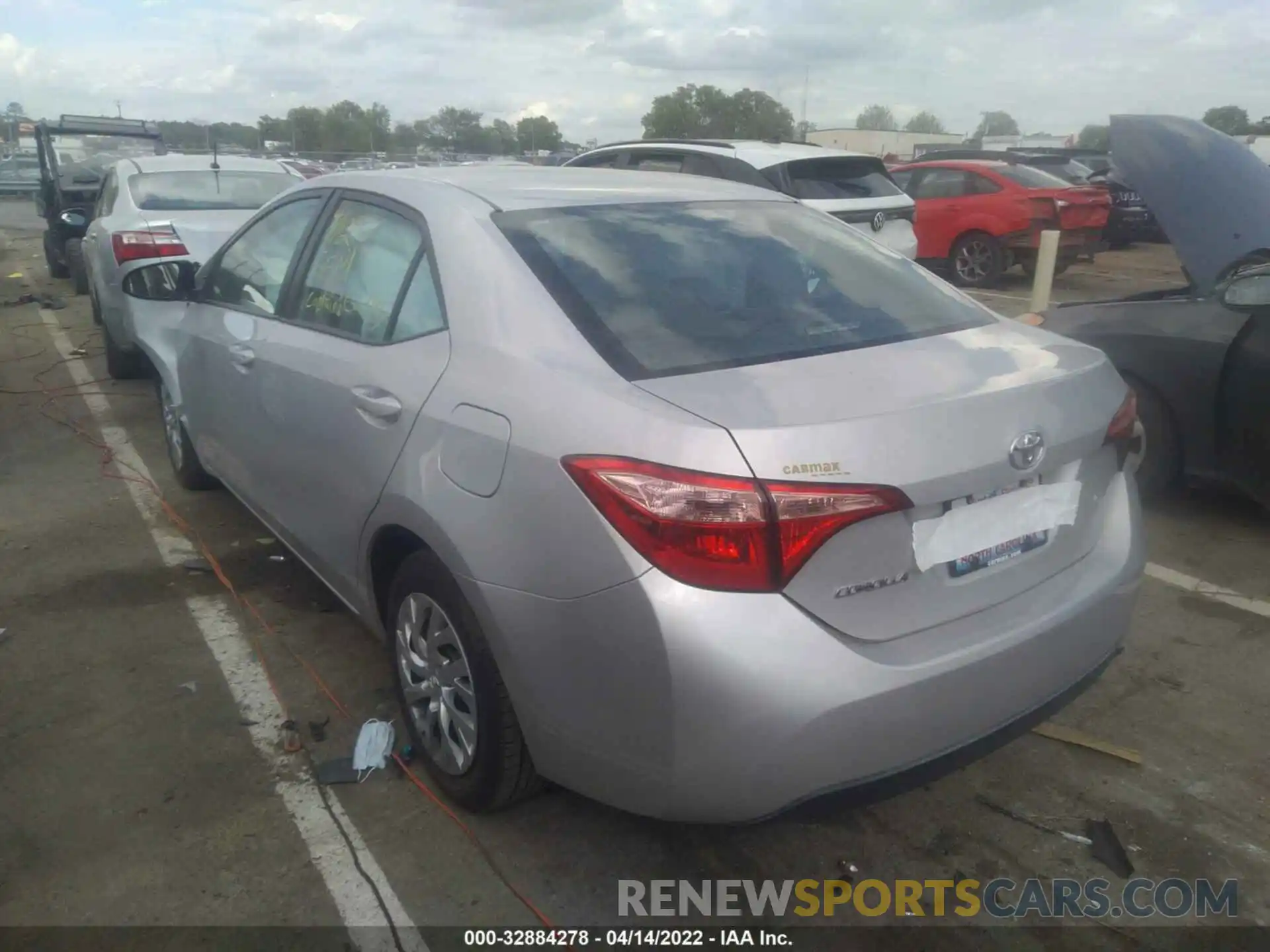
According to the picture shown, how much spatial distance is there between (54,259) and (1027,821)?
15089 mm

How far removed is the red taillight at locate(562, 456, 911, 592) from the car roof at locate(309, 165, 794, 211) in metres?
1.21

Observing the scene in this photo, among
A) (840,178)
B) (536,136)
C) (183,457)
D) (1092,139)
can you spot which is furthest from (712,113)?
(183,457)

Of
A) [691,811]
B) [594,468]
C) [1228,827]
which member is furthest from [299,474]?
[1228,827]

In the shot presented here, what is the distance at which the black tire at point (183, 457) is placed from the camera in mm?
5137

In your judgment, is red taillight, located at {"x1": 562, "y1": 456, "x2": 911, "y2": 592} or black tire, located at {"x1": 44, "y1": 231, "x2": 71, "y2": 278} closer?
red taillight, located at {"x1": 562, "y1": 456, "x2": 911, "y2": 592}

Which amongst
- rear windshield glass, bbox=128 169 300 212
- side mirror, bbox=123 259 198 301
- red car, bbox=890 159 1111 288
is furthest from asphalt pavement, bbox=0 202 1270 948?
red car, bbox=890 159 1111 288

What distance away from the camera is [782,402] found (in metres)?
2.14

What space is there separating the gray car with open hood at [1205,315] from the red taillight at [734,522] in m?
3.11

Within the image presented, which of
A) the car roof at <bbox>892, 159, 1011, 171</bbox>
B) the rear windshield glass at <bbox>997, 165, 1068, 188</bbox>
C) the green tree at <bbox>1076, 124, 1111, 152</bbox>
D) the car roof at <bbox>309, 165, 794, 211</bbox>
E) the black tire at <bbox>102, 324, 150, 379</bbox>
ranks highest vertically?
the green tree at <bbox>1076, 124, 1111, 152</bbox>

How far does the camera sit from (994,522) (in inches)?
89.0

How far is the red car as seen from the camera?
12.7 metres

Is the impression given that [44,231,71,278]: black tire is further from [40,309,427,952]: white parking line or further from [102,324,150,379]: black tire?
[40,309,427,952]: white parking line

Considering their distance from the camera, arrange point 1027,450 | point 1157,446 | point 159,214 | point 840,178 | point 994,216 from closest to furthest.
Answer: point 1027,450, point 1157,446, point 159,214, point 840,178, point 994,216
